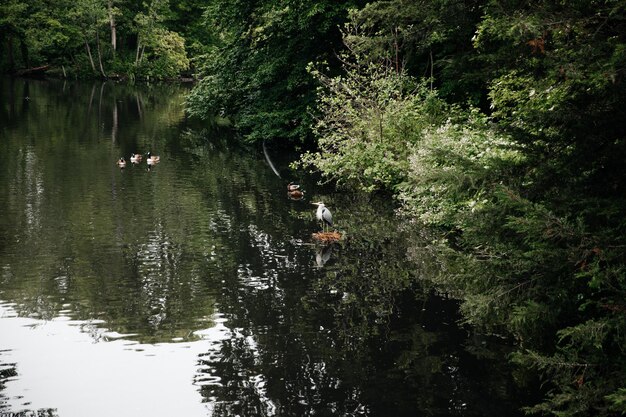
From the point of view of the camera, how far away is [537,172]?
7629 mm

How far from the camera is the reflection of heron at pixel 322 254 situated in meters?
14.9

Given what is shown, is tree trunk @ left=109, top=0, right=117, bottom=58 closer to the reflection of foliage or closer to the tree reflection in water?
the reflection of foliage

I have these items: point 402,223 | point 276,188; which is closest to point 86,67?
point 276,188

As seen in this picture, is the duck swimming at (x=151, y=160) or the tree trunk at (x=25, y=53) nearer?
the duck swimming at (x=151, y=160)

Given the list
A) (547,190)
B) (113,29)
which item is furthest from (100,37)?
(547,190)

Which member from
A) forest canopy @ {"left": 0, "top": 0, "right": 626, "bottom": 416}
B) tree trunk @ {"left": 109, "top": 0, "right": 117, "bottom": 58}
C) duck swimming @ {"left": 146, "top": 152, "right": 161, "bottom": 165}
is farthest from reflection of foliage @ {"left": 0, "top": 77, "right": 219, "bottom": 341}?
tree trunk @ {"left": 109, "top": 0, "right": 117, "bottom": 58}

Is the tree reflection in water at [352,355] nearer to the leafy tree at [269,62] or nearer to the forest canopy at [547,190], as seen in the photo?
the forest canopy at [547,190]

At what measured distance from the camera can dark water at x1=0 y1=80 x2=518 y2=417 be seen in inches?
353

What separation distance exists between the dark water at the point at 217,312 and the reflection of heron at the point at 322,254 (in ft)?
0.07

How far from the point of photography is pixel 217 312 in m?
11.9

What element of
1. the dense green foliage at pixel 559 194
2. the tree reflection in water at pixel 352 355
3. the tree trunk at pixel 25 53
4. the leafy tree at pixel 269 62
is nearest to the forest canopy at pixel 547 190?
the dense green foliage at pixel 559 194

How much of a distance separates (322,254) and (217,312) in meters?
4.11

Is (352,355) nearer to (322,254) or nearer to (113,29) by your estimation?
(322,254)

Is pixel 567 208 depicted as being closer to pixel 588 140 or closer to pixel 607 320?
pixel 588 140
